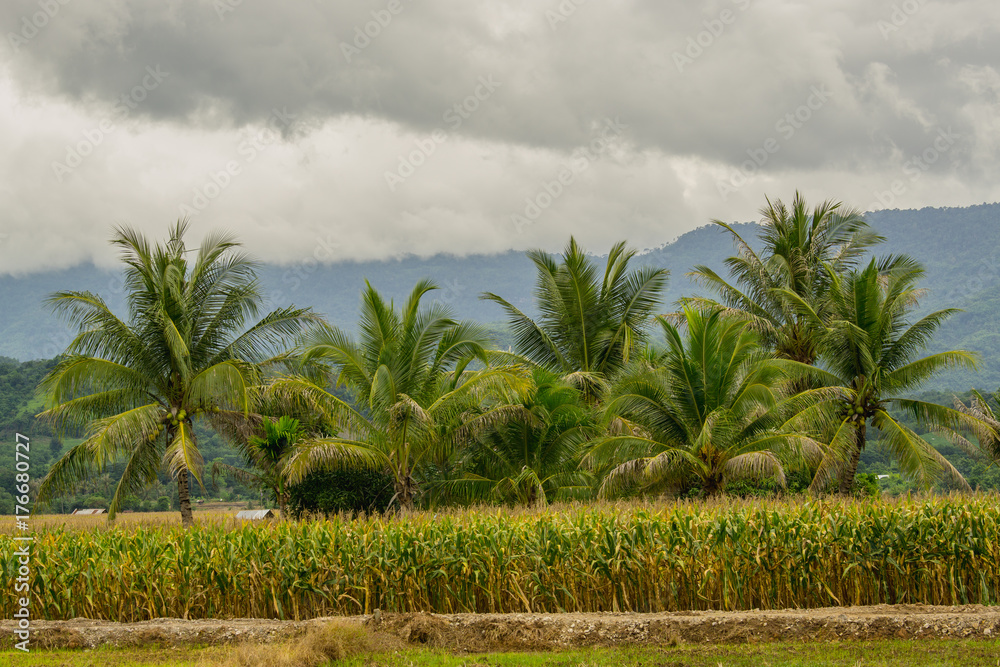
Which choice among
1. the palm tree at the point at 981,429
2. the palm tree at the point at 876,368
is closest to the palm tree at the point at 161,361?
the palm tree at the point at 876,368

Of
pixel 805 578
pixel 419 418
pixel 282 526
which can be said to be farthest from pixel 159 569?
pixel 805 578

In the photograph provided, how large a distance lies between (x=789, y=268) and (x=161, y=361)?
19.1 m

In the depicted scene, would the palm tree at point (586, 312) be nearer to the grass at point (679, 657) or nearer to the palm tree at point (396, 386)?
the palm tree at point (396, 386)

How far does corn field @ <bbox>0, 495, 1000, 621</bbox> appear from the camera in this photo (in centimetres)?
1095

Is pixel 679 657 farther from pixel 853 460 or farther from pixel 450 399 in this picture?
pixel 853 460

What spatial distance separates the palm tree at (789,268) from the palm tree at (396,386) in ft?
30.9

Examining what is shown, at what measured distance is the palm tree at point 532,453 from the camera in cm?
2009

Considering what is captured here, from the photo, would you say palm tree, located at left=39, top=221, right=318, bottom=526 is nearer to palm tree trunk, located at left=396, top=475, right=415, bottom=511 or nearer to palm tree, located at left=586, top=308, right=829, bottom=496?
palm tree trunk, located at left=396, top=475, right=415, bottom=511

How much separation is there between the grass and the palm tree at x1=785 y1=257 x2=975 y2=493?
10207 mm

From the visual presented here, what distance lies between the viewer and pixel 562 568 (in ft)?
36.4

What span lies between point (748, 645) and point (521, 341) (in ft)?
54.8

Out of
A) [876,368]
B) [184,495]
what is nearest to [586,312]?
[876,368]

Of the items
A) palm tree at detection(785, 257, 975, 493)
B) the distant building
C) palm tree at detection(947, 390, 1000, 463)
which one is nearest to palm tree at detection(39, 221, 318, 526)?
the distant building

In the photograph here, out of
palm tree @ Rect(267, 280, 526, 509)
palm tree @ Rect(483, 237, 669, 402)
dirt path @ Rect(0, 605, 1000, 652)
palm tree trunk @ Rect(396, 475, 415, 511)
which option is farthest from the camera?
palm tree @ Rect(483, 237, 669, 402)
